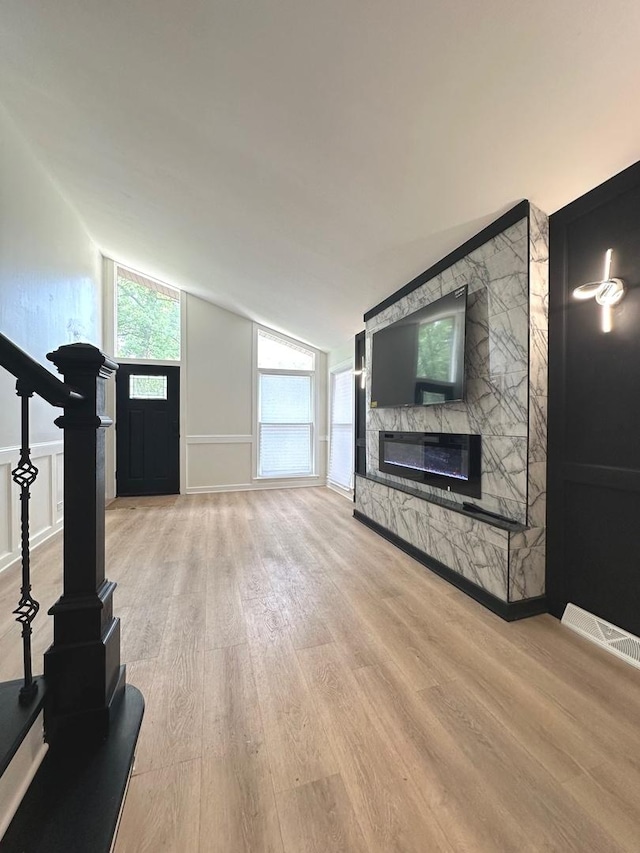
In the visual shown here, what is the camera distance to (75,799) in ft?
3.12

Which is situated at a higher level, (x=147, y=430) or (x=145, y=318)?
(x=145, y=318)

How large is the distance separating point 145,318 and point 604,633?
650 centimetres

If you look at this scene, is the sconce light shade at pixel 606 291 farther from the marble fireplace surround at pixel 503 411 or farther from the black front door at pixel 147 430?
the black front door at pixel 147 430

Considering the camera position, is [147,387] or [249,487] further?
[249,487]

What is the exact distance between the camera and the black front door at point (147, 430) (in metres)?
5.39

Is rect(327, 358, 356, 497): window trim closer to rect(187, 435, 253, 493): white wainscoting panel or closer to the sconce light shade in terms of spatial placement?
rect(187, 435, 253, 493): white wainscoting panel

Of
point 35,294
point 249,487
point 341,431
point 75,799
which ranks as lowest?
point 249,487

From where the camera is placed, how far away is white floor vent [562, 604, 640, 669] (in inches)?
65.5

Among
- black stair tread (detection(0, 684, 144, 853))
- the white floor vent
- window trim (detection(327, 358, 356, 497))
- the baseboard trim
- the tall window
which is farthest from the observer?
the tall window

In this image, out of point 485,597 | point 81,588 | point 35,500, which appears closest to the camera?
point 81,588

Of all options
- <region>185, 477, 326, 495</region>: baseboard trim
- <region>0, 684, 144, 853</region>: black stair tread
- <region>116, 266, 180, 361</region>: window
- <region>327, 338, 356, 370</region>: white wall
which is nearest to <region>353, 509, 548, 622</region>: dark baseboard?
<region>0, 684, 144, 853</region>: black stair tread

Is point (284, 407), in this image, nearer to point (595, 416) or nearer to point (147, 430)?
point (147, 430)

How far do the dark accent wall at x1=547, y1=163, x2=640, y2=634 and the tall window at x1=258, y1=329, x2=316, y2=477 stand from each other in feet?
14.7

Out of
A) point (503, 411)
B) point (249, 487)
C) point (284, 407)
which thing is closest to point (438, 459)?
point (503, 411)
